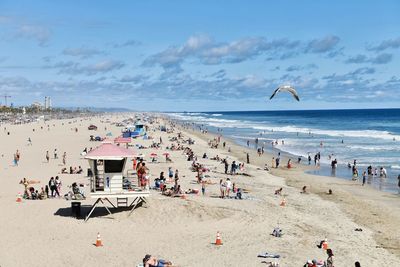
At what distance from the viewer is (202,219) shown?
57.5 ft

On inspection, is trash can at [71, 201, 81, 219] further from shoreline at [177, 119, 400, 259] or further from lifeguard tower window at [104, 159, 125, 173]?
shoreline at [177, 119, 400, 259]

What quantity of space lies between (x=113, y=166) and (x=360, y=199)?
13.0 m

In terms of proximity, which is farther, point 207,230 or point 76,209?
point 76,209

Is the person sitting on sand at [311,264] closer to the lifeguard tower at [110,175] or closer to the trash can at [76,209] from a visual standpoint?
the lifeguard tower at [110,175]

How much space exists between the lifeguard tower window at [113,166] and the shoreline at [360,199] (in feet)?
29.8

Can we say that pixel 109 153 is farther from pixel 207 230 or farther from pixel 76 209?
pixel 207 230

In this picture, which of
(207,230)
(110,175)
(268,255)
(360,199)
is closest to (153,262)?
(268,255)

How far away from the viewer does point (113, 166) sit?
17.8 m

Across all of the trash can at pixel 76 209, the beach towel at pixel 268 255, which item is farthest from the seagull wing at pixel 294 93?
the trash can at pixel 76 209

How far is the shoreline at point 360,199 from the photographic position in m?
17.3

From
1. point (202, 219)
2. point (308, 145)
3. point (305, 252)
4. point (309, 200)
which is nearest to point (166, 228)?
point (202, 219)

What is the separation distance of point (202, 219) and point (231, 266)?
438 centimetres

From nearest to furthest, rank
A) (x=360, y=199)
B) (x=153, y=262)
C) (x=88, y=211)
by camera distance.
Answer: (x=153, y=262), (x=88, y=211), (x=360, y=199)

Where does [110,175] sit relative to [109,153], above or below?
below
